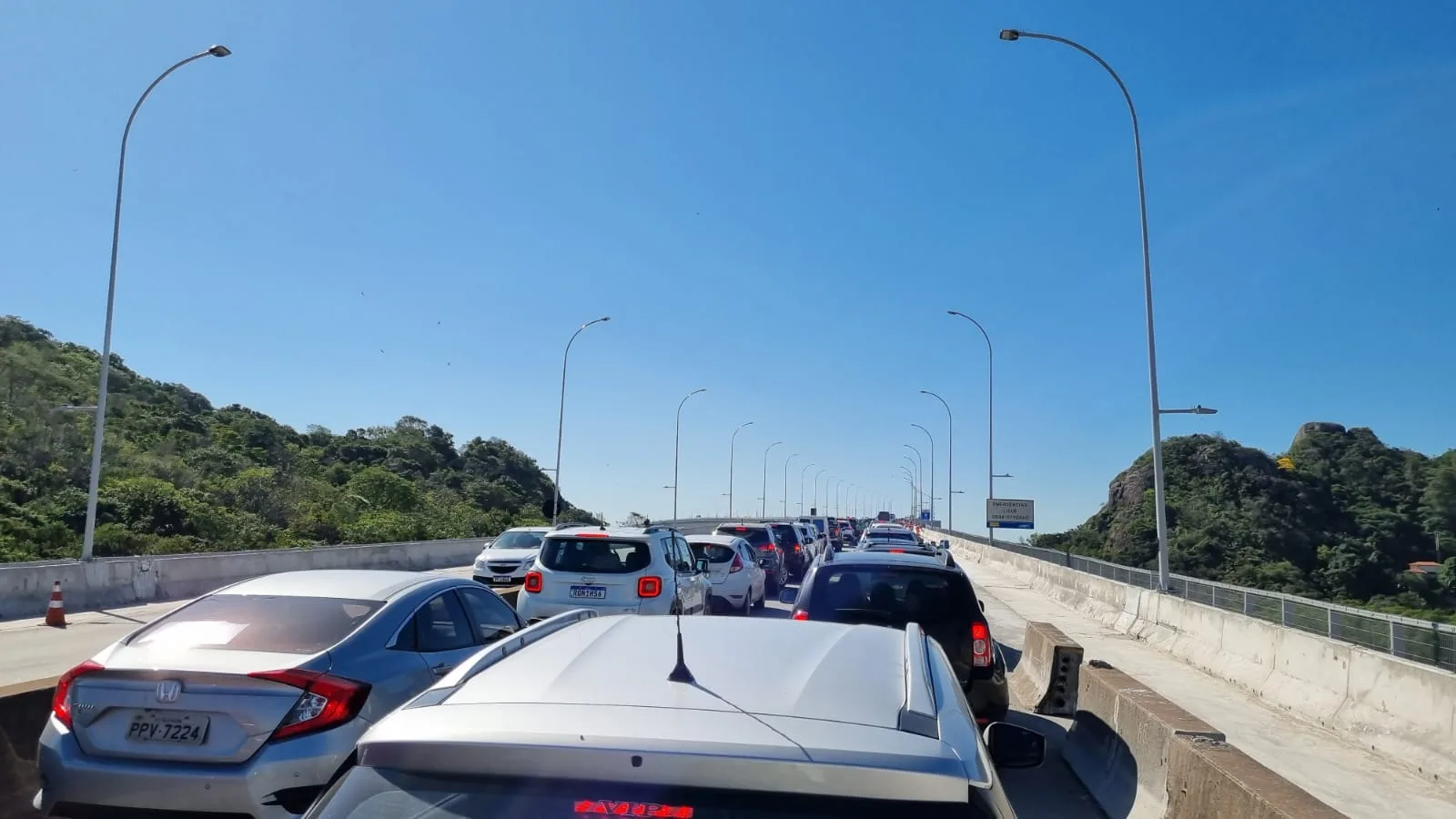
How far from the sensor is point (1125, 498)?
83.8 metres

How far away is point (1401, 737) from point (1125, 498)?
3085 inches

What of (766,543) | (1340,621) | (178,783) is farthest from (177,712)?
(766,543)

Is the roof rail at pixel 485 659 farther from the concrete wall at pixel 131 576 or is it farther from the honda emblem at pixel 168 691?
the concrete wall at pixel 131 576

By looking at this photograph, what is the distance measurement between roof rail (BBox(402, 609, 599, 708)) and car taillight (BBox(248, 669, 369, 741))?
2118 mm

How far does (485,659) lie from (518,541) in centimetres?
2279

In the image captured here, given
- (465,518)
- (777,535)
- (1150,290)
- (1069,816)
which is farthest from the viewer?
(465,518)

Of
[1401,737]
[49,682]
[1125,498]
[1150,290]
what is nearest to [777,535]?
[1150,290]

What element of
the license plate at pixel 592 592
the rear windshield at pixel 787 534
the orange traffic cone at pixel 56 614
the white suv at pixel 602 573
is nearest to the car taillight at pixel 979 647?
the white suv at pixel 602 573

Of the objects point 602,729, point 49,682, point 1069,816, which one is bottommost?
point 1069,816

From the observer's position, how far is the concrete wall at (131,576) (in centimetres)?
1900

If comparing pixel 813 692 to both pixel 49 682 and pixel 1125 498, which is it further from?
pixel 1125 498

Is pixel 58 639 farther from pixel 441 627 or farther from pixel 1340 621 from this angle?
pixel 1340 621

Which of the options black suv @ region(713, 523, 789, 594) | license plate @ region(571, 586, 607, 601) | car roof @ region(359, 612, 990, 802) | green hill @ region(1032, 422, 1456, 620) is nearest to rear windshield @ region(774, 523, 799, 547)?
black suv @ region(713, 523, 789, 594)

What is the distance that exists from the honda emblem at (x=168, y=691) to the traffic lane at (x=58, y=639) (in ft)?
24.0
